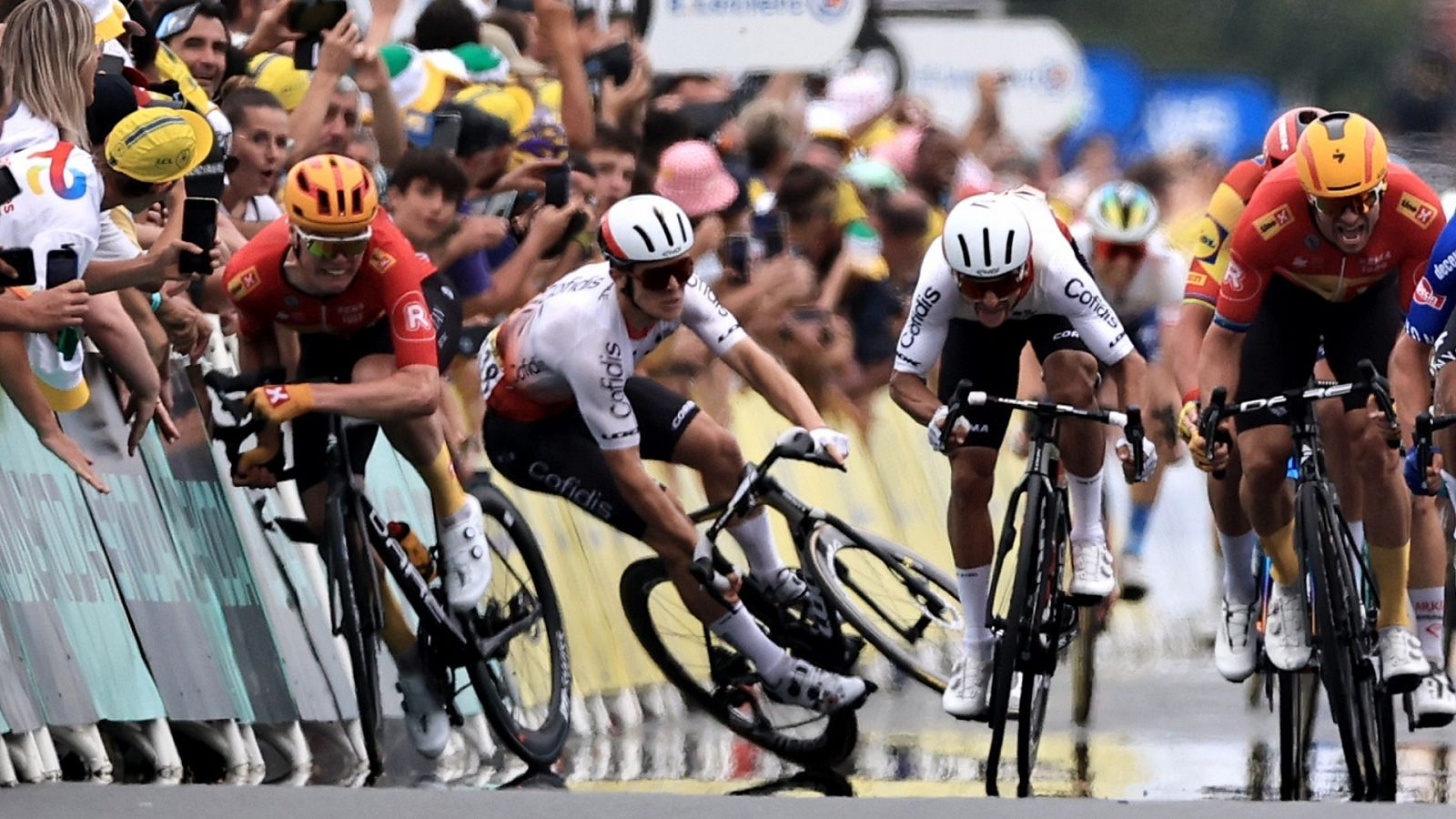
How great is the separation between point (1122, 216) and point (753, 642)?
481 cm

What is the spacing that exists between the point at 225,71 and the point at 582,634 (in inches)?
104

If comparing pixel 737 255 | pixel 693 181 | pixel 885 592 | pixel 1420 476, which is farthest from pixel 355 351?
pixel 737 255

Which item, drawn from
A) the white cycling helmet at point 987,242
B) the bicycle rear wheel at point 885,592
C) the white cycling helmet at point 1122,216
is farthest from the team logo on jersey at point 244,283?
the white cycling helmet at point 1122,216

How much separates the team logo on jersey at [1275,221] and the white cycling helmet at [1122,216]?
4.39 metres

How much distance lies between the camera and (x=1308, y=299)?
9.96 m

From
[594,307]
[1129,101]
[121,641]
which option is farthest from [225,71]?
[1129,101]

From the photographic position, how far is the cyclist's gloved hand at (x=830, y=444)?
9281mm

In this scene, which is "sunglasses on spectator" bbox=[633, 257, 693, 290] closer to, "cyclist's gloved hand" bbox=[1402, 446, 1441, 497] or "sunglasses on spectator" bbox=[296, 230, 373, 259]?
"sunglasses on spectator" bbox=[296, 230, 373, 259]

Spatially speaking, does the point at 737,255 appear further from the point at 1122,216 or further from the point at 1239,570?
the point at 1239,570

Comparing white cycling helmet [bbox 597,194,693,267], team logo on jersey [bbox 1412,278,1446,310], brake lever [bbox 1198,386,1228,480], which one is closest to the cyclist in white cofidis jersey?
white cycling helmet [bbox 597,194,693,267]

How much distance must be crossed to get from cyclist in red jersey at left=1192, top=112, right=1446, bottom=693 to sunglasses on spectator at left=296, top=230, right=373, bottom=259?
2.77m

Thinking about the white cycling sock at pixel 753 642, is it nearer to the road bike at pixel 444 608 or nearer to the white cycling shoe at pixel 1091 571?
the road bike at pixel 444 608

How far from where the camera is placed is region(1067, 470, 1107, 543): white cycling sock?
9898 mm

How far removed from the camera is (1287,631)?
9789 mm
